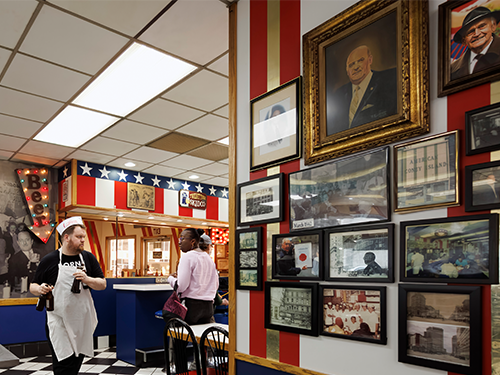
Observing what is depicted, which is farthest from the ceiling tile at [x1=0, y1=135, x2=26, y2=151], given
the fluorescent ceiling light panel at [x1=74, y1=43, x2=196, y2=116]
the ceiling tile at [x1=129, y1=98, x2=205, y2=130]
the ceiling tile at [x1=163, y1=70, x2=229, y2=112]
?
the ceiling tile at [x1=163, y1=70, x2=229, y2=112]

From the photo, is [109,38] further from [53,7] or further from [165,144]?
[165,144]

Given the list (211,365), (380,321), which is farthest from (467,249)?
(211,365)

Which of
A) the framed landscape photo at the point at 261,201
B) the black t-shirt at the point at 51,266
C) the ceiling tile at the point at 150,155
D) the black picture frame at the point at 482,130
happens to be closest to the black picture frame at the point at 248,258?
the framed landscape photo at the point at 261,201

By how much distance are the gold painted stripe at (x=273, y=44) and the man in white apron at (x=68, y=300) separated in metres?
2.13

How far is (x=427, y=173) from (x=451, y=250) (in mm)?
306

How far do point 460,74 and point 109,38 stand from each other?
2.67m

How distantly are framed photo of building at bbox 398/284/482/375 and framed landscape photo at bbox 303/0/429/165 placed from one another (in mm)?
633

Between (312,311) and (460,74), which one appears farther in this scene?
(312,311)

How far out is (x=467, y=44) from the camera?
1.48 metres

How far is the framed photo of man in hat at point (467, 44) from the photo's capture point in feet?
4.65

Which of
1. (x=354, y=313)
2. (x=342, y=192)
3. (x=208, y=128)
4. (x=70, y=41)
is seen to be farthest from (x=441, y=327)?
(x=208, y=128)

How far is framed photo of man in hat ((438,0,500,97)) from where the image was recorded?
1418 mm

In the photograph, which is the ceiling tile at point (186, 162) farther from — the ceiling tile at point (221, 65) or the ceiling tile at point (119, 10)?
the ceiling tile at point (119, 10)

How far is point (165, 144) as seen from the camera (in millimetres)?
5906
